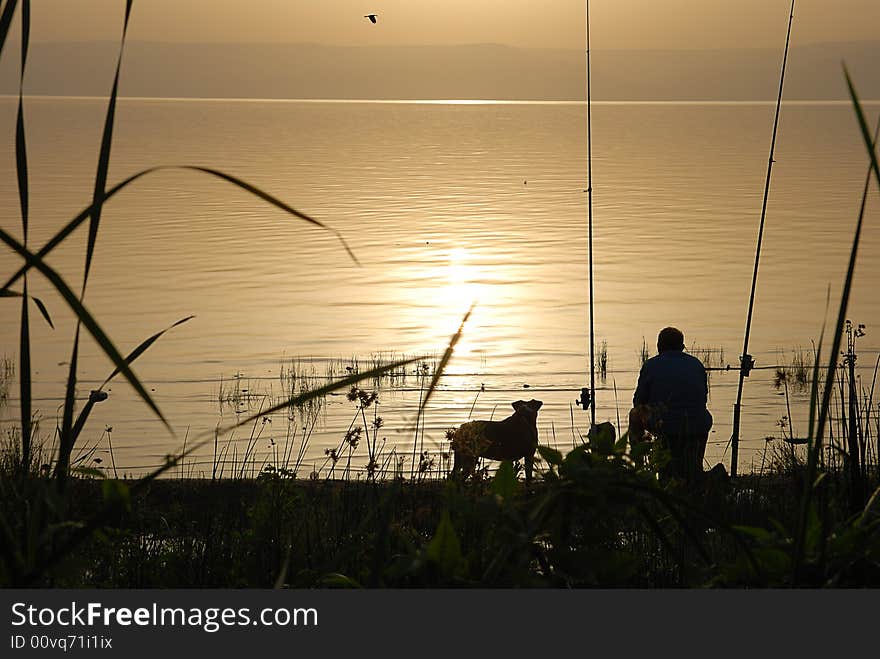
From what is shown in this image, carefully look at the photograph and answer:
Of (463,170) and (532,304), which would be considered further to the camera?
(463,170)

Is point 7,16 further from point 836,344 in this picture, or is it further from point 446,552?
point 836,344

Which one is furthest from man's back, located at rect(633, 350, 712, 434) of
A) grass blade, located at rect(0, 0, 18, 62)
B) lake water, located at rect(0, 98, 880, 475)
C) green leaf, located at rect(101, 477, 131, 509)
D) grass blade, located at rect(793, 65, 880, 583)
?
grass blade, located at rect(0, 0, 18, 62)

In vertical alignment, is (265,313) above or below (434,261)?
→ below

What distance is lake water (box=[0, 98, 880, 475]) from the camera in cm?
1323

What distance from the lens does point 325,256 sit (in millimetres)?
29125

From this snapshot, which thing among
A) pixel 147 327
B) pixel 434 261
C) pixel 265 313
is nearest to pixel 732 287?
pixel 434 261

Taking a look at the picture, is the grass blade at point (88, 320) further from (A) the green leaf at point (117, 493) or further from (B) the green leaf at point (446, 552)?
(B) the green leaf at point (446, 552)

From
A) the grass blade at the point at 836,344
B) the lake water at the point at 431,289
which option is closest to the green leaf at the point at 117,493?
the grass blade at the point at 836,344

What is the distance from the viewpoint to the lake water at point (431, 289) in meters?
13.2

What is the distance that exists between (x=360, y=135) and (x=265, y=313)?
96499mm

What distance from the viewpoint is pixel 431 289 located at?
2386 centimetres

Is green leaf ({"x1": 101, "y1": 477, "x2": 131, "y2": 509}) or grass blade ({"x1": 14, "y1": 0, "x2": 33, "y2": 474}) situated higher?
grass blade ({"x1": 14, "y1": 0, "x2": 33, "y2": 474})

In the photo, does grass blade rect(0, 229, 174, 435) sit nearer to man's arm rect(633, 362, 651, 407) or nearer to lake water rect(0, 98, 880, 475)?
lake water rect(0, 98, 880, 475)

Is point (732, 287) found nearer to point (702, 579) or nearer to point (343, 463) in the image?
point (343, 463)
